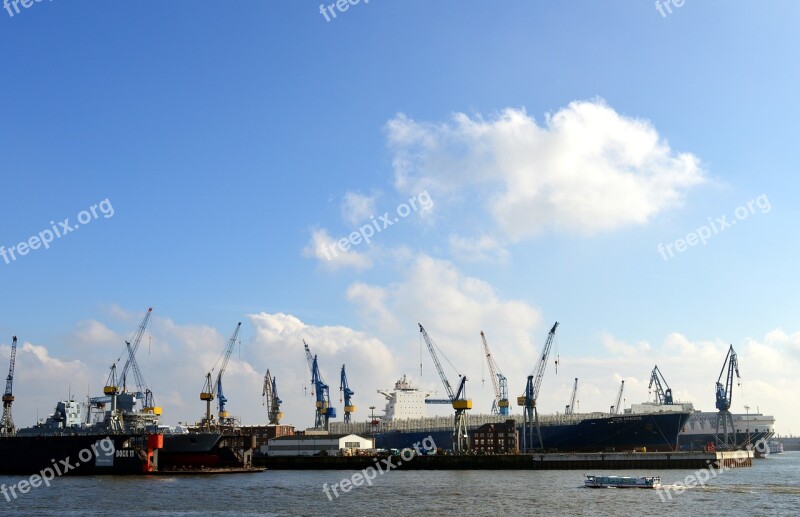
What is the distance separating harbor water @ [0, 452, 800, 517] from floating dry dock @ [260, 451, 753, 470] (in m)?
19.8

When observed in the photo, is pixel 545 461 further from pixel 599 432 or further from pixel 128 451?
pixel 128 451

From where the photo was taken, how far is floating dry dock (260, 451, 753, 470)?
118m

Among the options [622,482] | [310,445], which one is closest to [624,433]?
[310,445]

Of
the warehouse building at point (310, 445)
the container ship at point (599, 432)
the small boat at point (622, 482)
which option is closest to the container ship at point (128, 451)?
the warehouse building at point (310, 445)

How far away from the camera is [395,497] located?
71562 mm

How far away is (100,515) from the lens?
5878cm

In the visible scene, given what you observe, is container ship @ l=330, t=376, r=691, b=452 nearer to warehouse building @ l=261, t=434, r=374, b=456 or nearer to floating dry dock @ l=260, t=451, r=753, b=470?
floating dry dock @ l=260, t=451, r=753, b=470

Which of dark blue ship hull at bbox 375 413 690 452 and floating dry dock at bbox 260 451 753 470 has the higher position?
dark blue ship hull at bbox 375 413 690 452

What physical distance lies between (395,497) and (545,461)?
56.3 metres

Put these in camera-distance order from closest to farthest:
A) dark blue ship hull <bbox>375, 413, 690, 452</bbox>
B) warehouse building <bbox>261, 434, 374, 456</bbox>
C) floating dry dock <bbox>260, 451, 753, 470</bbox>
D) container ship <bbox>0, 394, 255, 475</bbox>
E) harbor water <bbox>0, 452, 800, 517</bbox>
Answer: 1. harbor water <bbox>0, 452, 800, 517</bbox>
2. container ship <bbox>0, 394, 255, 475</bbox>
3. floating dry dock <bbox>260, 451, 753, 470</bbox>
4. warehouse building <bbox>261, 434, 374, 456</bbox>
5. dark blue ship hull <bbox>375, 413, 690, 452</bbox>

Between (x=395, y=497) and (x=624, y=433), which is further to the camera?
(x=624, y=433)

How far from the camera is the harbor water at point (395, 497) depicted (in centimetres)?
6131

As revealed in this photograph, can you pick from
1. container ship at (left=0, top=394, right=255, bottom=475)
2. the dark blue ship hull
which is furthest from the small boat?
the dark blue ship hull

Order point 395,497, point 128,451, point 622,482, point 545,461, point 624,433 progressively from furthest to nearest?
point 624,433 → point 545,461 → point 128,451 → point 622,482 → point 395,497
